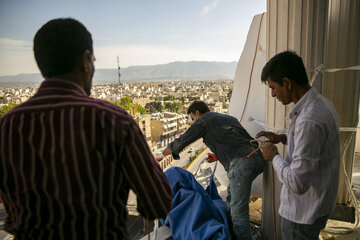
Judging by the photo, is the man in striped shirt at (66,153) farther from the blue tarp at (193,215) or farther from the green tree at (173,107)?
the green tree at (173,107)

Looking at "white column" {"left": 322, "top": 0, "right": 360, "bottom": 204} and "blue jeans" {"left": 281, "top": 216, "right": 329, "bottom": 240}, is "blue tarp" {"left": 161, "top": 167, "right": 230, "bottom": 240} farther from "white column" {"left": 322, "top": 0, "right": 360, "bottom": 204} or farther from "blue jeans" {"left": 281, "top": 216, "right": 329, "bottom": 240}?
"white column" {"left": 322, "top": 0, "right": 360, "bottom": 204}

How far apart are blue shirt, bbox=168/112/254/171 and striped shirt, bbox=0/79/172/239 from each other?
1.27 metres

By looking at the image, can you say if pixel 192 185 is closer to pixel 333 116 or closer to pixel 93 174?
pixel 333 116

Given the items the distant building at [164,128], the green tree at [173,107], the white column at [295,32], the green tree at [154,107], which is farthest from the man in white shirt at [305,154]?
the green tree at [173,107]

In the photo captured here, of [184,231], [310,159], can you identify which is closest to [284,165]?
[310,159]

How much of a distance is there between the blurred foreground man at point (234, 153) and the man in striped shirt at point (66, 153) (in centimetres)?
128

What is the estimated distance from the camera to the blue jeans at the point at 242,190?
5.77 feet

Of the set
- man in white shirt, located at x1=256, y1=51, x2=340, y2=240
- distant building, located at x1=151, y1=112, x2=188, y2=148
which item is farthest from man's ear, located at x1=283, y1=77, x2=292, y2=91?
distant building, located at x1=151, y1=112, x2=188, y2=148

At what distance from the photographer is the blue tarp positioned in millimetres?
1685

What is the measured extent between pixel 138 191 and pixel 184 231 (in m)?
1.29

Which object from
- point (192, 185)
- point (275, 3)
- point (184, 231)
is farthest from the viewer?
point (192, 185)

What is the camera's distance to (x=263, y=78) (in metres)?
1.18

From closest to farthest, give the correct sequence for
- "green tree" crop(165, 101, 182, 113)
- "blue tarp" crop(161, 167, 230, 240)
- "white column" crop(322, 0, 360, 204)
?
"blue tarp" crop(161, 167, 230, 240), "white column" crop(322, 0, 360, 204), "green tree" crop(165, 101, 182, 113)

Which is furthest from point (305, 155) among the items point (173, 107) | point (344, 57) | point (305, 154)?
point (173, 107)
